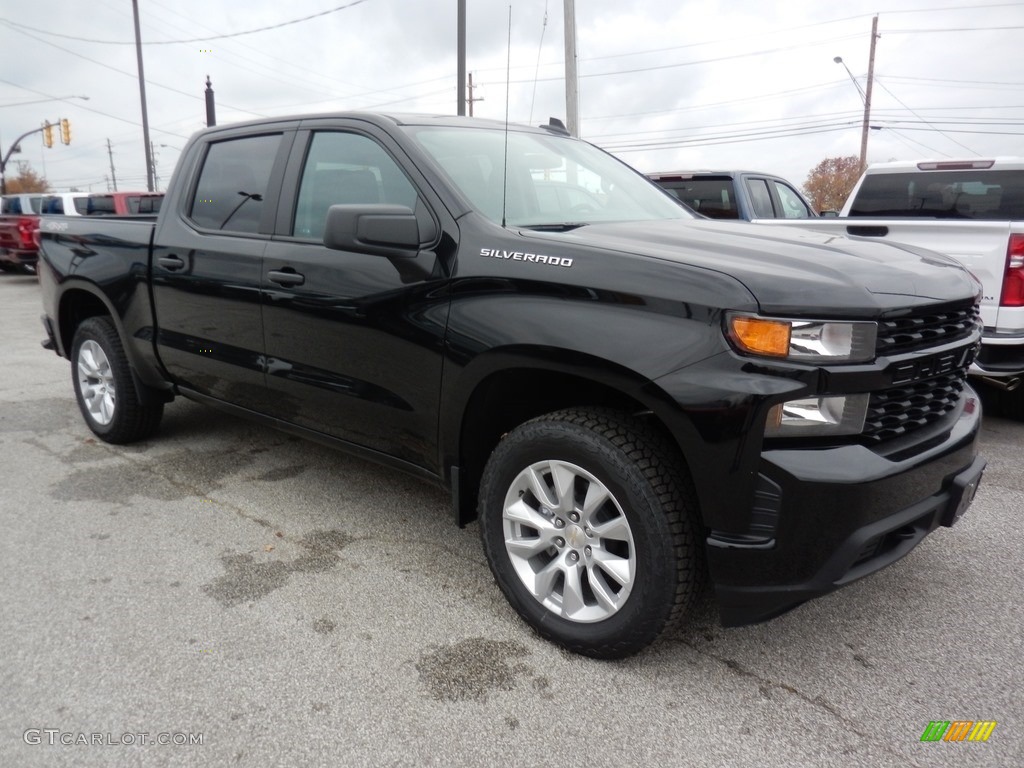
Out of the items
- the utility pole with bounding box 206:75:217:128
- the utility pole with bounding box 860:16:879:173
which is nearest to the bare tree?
the utility pole with bounding box 860:16:879:173

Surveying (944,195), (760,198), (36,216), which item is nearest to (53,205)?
(36,216)

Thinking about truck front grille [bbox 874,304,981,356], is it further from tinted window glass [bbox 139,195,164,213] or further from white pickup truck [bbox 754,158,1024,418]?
tinted window glass [bbox 139,195,164,213]

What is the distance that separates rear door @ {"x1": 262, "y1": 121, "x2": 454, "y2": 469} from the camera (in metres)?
2.81

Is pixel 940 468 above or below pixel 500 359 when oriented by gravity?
below

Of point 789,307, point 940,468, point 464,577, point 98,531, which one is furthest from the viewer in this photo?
point 98,531

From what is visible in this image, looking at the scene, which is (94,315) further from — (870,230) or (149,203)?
(149,203)

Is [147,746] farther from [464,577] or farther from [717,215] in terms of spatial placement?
[717,215]

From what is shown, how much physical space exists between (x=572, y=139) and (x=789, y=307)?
2.19m

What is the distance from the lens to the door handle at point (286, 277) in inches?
125

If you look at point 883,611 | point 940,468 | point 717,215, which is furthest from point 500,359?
point 717,215

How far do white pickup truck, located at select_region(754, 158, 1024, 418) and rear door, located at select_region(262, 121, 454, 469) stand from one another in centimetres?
196

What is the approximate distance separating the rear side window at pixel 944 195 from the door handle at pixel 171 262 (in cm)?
564

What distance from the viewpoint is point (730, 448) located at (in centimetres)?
209

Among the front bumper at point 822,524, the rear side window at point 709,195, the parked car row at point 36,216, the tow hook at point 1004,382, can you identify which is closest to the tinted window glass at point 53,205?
the parked car row at point 36,216
